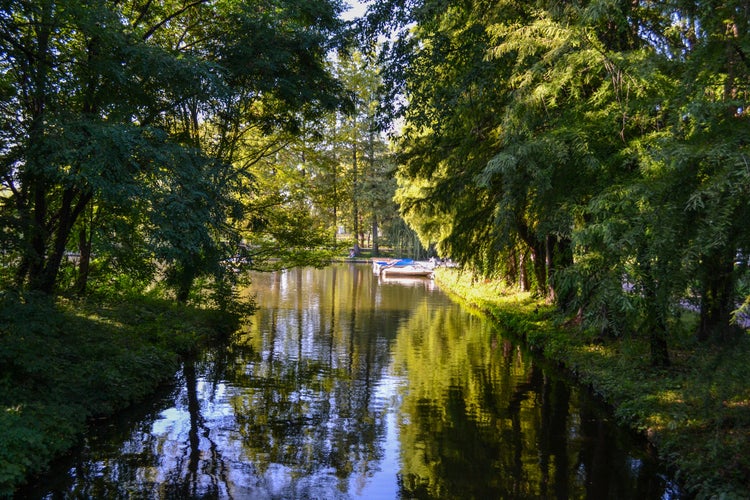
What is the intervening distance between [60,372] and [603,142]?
9.48 meters

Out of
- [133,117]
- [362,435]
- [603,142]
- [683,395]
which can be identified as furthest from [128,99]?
[683,395]

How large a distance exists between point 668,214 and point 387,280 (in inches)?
1411

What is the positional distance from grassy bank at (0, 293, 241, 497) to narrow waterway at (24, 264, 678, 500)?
0.39 metres

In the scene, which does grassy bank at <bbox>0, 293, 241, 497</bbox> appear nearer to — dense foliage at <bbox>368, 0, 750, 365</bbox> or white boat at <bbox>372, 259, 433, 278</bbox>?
dense foliage at <bbox>368, 0, 750, 365</bbox>

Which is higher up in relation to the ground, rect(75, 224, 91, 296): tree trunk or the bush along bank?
rect(75, 224, 91, 296): tree trunk

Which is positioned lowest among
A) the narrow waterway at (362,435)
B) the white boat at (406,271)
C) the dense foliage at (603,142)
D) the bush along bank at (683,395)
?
the narrow waterway at (362,435)

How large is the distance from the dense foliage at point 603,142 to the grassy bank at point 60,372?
704cm

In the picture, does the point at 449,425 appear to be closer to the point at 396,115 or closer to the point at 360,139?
the point at 396,115

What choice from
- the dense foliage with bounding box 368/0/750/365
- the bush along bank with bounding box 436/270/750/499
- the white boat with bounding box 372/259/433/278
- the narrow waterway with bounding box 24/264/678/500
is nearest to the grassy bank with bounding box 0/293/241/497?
the narrow waterway with bounding box 24/264/678/500

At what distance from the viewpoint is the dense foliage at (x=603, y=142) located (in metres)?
4.68

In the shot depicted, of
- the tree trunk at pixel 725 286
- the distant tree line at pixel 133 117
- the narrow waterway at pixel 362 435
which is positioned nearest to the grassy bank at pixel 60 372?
the narrow waterway at pixel 362 435

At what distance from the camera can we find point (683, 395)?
904 centimetres

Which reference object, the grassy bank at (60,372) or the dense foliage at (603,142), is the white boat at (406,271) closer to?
the dense foliage at (603,142)

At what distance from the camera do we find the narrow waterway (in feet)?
24.2
